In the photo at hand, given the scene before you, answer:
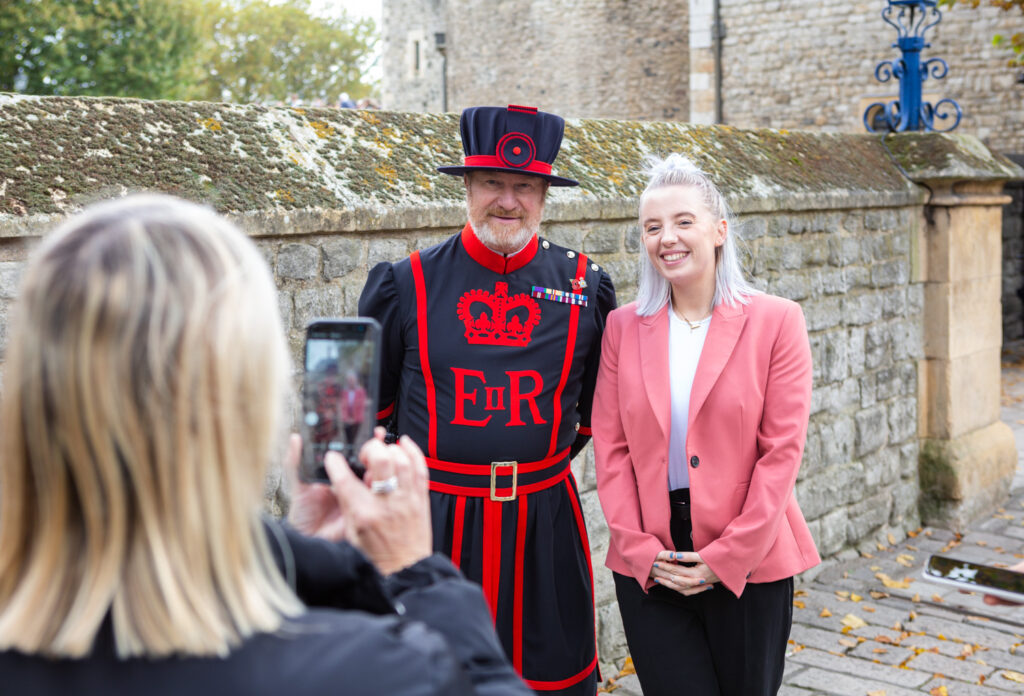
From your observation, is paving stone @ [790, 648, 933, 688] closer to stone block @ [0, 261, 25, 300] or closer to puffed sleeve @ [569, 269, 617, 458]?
puffed sleeve @ [569, 269, 617, 458]

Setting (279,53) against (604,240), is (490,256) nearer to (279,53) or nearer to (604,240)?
(604,240)

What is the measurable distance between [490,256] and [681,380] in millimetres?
639

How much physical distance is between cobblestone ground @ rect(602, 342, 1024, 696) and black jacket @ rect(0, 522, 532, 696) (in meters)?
3.18

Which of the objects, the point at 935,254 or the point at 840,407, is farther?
the point at 935,254

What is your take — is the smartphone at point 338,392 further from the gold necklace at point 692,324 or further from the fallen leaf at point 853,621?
the fallen leaf at point 853,621

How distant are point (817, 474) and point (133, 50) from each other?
24.3 metres

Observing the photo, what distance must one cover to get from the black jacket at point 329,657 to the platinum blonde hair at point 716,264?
1.80m

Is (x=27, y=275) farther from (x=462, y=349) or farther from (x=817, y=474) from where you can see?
(x=817, y=474)

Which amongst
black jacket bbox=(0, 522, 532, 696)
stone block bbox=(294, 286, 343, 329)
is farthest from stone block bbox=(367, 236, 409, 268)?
black jacket bbox=(0, 522, 532, 696)

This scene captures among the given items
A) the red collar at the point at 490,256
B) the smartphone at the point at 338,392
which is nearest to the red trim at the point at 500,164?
the red collar at the point at 490,256

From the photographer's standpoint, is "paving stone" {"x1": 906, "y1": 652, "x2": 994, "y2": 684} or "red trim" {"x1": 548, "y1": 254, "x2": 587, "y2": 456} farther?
"paving stone" {"x1": 906, "y1": 652, "x2": 994, "y2": 684}

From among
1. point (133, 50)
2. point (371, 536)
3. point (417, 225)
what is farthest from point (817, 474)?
point (133, 50)

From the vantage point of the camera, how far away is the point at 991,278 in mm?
7195

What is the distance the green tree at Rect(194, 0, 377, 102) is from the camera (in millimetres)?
44469
